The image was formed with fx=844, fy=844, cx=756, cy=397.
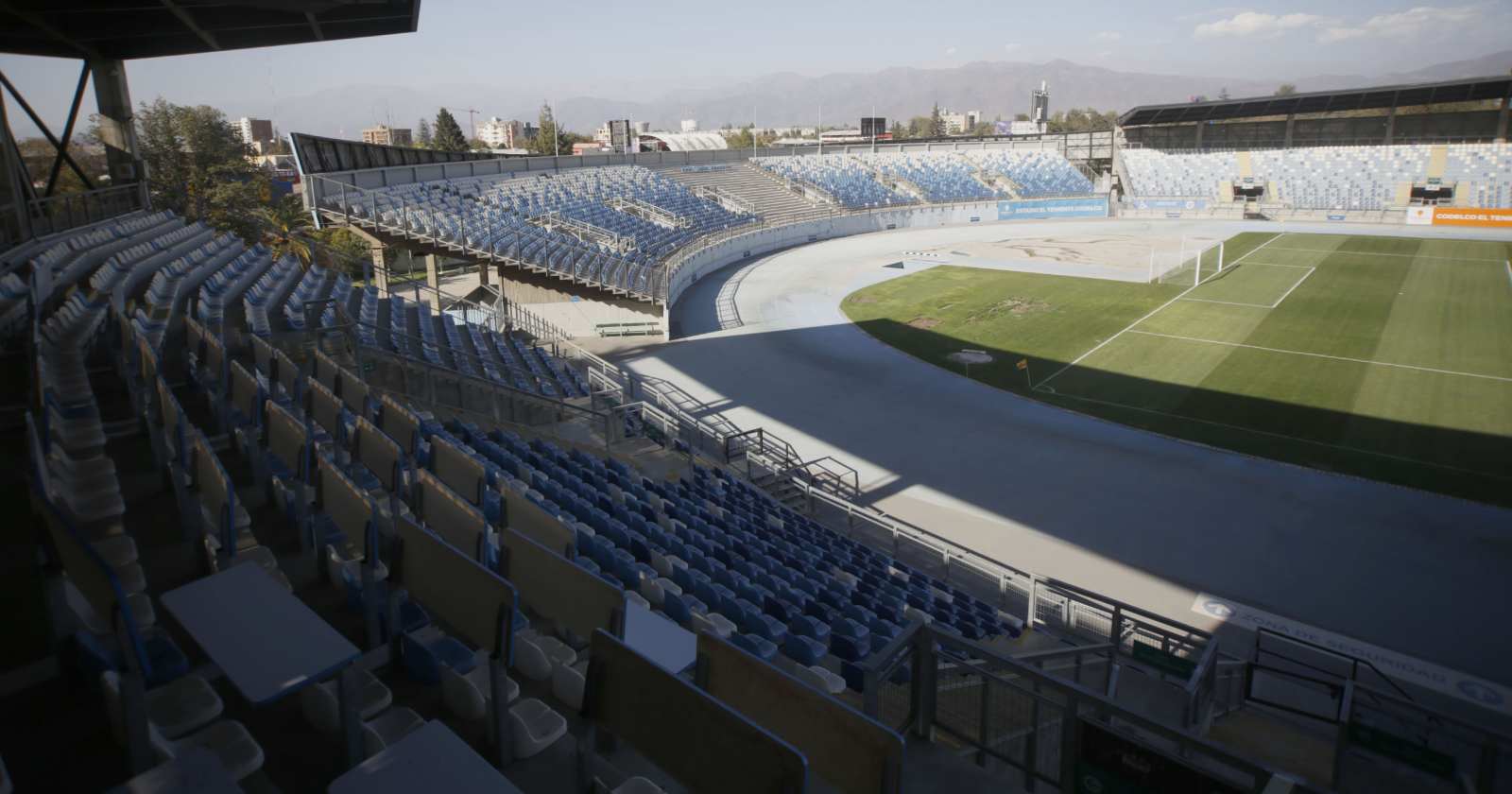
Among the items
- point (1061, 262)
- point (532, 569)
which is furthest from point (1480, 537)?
point (1061, 262)

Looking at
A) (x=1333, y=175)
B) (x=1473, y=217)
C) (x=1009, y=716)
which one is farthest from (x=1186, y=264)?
(x=1009, y=716)

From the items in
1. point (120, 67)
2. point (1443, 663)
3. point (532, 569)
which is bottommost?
point (1443, 663)

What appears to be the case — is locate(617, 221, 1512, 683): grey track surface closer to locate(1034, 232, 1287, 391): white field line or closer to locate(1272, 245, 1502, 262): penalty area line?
locate(1034, 232, 1287, 391): white field line

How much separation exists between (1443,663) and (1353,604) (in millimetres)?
1434

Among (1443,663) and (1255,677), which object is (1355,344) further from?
(1255,677)

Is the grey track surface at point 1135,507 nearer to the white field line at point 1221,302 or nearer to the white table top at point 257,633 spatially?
the white table top at point 257,633

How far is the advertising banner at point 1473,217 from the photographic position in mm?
48312

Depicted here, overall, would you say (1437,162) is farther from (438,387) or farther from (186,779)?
(186,779)

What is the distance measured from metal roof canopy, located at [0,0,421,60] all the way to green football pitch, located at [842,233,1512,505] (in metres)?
17.5

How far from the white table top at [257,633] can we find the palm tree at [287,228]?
3304 centimetres

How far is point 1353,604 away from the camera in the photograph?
12.2 metres

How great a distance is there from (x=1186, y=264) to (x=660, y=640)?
4049 centimetres

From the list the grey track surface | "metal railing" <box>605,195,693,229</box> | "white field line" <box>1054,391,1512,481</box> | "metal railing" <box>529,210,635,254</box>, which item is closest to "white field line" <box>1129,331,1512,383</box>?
"white field line" <box>1054,391,1512,481</box>

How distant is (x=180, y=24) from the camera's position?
18.9 metres
